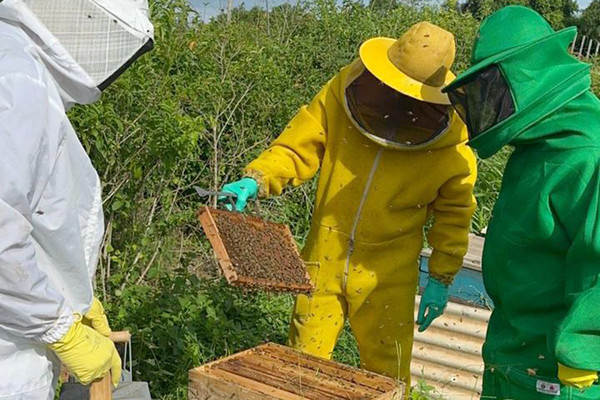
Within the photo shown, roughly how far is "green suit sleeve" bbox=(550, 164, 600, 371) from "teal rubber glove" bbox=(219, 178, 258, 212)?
1507 millimetres

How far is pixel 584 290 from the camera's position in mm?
2264

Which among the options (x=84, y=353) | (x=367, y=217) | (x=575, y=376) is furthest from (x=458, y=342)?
(x=84, y=353)

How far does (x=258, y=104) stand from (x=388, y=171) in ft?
8.78

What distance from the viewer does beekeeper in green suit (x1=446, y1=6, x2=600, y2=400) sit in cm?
227

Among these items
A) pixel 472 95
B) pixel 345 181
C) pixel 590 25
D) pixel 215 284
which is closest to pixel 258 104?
pixel 215 284

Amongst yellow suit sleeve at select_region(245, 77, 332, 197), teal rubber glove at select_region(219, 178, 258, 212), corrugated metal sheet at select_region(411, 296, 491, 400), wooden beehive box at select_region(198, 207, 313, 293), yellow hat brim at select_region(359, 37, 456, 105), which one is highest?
yellow hat brim at select_region(359, 37, 456, 105)

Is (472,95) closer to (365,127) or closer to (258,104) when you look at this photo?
(365,127)

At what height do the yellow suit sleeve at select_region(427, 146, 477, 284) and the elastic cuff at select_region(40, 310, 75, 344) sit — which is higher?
the yellow suit sleeve at select_region(427, 146, 477, 284)

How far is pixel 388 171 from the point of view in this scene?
333 cm

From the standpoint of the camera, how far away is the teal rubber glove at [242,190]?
10.7 feet

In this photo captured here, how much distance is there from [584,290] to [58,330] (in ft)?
5.41

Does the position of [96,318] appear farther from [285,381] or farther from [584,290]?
[584,290]

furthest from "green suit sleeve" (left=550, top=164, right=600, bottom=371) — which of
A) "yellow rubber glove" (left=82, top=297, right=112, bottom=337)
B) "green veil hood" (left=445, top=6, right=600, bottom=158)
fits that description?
"yellow rubber glove" (left=82, top=297, right=112, bottom=337)

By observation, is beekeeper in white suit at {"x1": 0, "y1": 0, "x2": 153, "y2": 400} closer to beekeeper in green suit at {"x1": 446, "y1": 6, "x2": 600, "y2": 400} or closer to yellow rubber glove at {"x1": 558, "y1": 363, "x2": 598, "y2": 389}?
beekeeper in green suit at {"x1": 446, "y1": 6, "x2": 600, "y2": 400}
